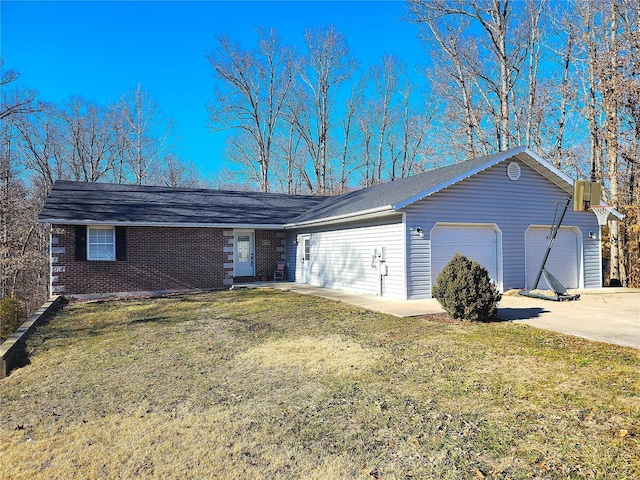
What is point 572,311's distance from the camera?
9117mm

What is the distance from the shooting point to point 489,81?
21.8 m

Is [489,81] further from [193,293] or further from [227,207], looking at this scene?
[193,293]

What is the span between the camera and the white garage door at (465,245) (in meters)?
11.5

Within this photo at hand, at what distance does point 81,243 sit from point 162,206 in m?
3.35

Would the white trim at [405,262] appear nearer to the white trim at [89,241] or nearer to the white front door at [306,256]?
the white front door at [306,256]

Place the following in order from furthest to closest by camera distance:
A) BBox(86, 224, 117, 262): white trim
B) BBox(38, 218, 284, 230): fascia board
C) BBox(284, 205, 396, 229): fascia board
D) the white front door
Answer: the white front door < BBox(86, 224, 117, 262): white trim < BBox(38, 218, 284, 230): fascia board < BBox(284, 205, 396, 229): fascia board

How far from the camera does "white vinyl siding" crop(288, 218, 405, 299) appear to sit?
1125 cm

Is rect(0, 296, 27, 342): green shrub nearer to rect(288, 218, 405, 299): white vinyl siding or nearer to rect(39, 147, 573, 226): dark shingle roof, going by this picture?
rect(39, 147, 573, 226): dark shingle roof

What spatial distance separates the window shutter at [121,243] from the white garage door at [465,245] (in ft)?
31.6

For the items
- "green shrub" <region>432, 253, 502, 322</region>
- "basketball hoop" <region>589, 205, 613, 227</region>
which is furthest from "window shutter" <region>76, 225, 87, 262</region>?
"basketball hoop" <region>589, 205, 613, 227</region>

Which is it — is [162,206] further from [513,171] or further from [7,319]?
[513,171]

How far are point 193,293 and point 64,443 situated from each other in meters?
10.6

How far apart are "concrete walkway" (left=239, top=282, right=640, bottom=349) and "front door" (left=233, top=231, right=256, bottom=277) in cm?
433

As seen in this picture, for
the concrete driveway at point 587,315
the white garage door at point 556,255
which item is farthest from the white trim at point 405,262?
the white garage door at point 556,255
